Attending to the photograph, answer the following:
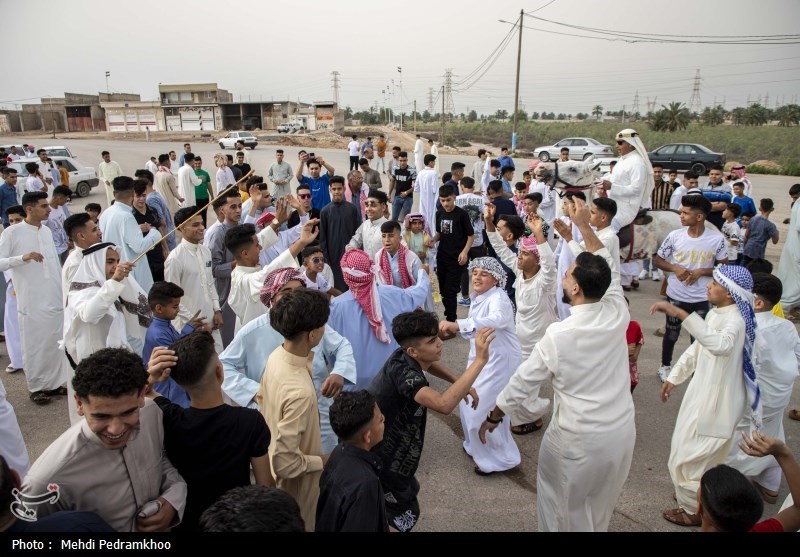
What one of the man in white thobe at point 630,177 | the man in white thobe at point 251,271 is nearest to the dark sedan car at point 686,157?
the man in white thobe at point 630,177

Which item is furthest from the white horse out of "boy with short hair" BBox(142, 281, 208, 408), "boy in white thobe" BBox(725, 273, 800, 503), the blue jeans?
the blue jeans

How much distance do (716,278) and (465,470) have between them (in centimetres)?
243

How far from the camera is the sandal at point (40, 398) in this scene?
5.39 m

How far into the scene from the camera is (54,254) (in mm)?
5625

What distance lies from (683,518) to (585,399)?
162cm

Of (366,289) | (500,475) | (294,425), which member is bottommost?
(500,475)

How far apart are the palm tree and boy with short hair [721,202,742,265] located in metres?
49.8

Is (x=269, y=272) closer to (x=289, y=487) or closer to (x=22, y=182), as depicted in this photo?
(x=289, y=487)

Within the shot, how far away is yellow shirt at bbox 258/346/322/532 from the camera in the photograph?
252 centimetres

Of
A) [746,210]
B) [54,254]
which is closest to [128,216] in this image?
[54,254]

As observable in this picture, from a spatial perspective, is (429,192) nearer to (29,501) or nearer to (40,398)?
(40,398)

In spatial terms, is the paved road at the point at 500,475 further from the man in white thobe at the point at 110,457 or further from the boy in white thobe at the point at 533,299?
the man in white thobe at the point at 110,457

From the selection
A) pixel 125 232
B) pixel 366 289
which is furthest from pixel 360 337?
pixel 125 232

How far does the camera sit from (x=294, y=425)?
251 centimetres
